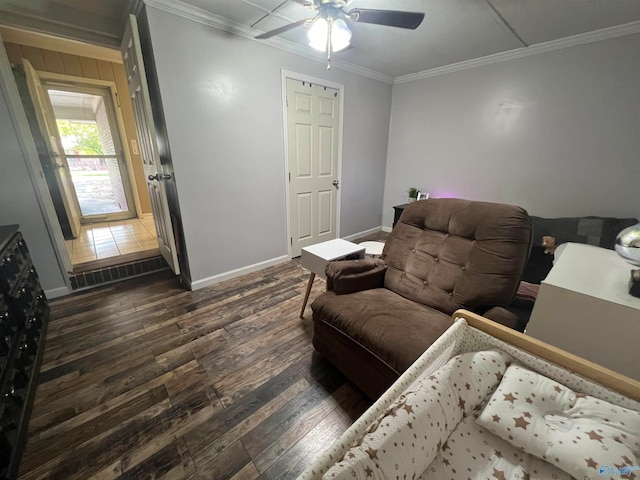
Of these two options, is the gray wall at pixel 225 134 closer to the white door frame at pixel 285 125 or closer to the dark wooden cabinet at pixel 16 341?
the white door frame at pixel 285 125

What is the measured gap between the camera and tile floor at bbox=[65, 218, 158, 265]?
2.90 meters

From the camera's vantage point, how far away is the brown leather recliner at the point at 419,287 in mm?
1254

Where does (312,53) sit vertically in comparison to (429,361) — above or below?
above

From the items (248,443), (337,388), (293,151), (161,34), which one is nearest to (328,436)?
(337,388)

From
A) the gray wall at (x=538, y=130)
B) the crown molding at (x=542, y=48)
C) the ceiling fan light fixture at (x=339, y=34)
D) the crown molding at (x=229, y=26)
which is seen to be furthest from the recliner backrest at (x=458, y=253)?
the crown molding at (x=542, y=48)

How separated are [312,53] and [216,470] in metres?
3.39

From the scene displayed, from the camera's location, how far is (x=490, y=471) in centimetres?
72

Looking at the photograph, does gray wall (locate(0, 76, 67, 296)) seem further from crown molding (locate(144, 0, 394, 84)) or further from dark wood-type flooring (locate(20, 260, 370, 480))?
A: crown molding (locate(144, 0, 394, 84))

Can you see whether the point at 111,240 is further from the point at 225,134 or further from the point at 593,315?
the point at 593,315

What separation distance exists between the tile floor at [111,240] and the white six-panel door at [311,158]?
1.84 m

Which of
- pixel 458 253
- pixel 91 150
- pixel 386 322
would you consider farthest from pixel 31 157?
pixel 458 253

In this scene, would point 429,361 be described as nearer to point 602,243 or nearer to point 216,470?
point 216,470

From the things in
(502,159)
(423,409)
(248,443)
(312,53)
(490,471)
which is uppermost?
(312,53)

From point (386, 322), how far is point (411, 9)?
2261 millimetres
